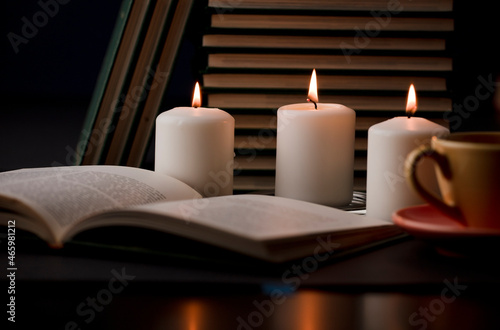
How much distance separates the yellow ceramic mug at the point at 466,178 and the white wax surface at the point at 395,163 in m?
0.14

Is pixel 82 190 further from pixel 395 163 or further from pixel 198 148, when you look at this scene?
pixel 395 163

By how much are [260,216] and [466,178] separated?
20 cm

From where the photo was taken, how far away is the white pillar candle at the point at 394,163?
31.0 inches

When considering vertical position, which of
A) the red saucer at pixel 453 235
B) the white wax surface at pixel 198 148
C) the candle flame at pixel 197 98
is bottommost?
the red saucer at pixel 453 235

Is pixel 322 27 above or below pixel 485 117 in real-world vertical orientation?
above

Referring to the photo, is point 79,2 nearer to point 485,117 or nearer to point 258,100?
point 485,117

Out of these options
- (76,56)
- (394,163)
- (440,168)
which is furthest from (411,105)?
(76,56)

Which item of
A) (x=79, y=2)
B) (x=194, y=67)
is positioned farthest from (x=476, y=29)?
(x=194, y=67)

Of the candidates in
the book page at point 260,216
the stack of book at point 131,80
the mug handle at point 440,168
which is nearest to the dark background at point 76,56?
the stack of book at point 131,80

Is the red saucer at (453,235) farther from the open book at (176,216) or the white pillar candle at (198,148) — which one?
the white pillar candle at (198,148)

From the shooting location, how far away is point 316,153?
91cm

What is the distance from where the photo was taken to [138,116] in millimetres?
1142

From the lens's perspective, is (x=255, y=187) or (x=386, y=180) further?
(x=255, y=187)

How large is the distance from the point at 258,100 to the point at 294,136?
0.23 m
